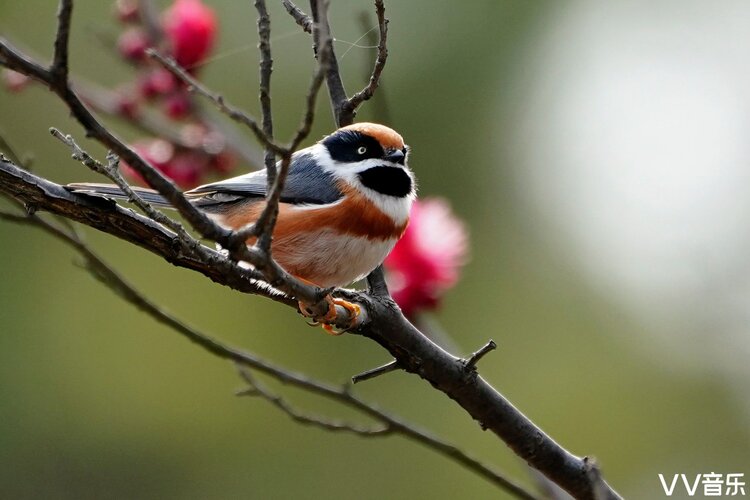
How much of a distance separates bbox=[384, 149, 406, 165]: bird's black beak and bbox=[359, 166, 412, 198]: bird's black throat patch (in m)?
0.03

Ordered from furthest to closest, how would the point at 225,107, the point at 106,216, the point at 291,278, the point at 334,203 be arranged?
the point at 334,203 < the point at 106,216 < the point at 291,278 < the point at 225,107

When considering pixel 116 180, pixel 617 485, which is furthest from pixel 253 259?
pixel 617 485

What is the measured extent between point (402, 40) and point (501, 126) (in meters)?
1.49

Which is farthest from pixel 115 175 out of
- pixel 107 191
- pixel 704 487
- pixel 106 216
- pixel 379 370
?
pixel 704 487

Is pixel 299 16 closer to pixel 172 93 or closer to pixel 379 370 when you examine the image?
pixel 379 370

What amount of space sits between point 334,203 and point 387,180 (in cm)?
27

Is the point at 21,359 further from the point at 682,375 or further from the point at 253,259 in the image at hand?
the point at 253,259

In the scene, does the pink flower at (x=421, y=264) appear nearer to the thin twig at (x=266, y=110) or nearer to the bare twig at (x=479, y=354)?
the bare twig at (x=479, y=354)

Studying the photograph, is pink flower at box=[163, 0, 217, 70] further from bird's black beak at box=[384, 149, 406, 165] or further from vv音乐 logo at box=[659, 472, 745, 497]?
vv音乐 logo at box=[659, 472, 745, 497]

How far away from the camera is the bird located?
328cm

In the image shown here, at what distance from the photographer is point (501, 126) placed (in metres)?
11.1

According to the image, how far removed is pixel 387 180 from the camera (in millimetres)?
3582

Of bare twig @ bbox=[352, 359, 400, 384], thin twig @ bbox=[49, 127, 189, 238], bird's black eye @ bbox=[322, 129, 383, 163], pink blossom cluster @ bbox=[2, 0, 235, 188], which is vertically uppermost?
pink blossom cluster @ bbox=[2, 0, 235, 188]

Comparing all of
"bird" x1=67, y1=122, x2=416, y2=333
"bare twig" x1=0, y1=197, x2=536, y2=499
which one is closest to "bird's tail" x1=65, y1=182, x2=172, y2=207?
"bird" x1=67, y1=122, x2=416, y2=333
